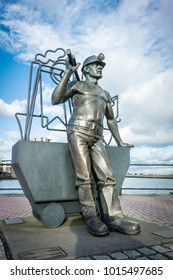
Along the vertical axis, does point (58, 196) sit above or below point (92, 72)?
below

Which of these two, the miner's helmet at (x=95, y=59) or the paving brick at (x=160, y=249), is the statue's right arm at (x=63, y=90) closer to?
the miner's helmet at (x=95, y=59)

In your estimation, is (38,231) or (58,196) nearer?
(38,231)

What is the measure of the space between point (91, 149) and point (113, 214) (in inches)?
33.0

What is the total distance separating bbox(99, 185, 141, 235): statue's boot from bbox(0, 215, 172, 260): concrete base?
0.07m

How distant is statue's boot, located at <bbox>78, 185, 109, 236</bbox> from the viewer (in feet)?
8.07

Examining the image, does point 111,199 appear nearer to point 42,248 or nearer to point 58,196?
point 58,196

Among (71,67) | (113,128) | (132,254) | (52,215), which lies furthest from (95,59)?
(132,254)

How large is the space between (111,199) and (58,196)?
25.7 inches

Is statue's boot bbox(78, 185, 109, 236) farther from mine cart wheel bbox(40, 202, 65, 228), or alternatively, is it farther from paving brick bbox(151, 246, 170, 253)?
paving brick bbox(151, 246, 170, 253)

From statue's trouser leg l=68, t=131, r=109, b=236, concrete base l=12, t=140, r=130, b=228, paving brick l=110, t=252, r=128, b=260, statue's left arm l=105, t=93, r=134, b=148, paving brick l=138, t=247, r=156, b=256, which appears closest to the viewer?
paving brick l=110, t=252, r=128, b=260

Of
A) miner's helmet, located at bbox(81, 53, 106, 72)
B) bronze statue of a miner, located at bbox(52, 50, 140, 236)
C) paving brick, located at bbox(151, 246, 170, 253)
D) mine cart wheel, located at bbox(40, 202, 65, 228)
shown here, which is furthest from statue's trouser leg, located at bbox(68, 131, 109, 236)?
miner's helmet, located at bbox(81, 53, 106, 72)

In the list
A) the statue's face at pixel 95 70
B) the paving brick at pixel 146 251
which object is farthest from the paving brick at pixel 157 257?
the statue's face at pixel 95 70

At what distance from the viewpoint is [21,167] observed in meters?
2.70
